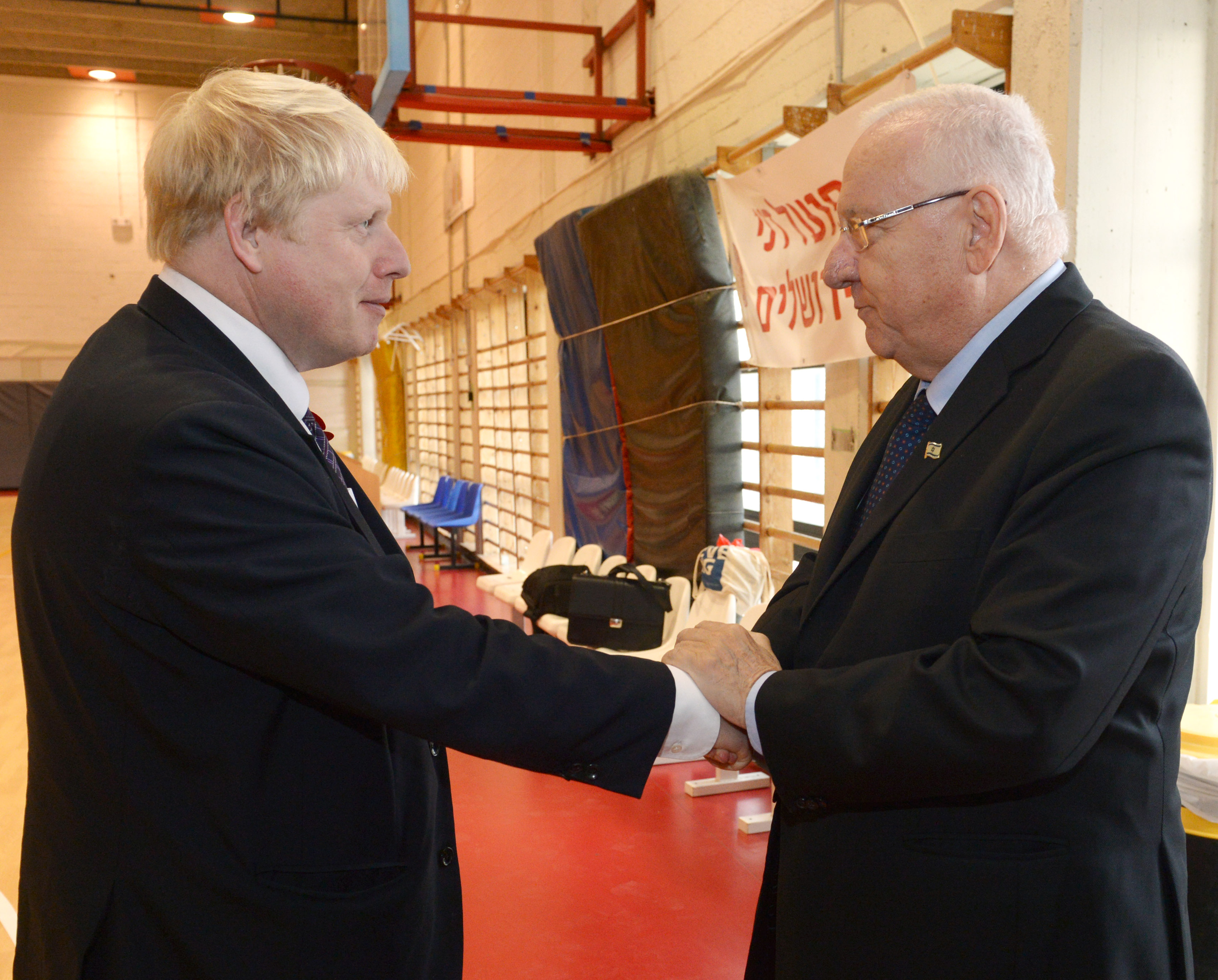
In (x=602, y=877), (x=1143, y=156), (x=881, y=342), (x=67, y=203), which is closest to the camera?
(x=881, y=342)

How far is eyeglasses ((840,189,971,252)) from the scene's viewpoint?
140 centimetres

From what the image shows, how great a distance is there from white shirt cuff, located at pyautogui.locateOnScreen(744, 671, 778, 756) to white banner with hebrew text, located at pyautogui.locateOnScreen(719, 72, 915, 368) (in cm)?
204

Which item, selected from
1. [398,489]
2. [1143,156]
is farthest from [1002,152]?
[398,489]

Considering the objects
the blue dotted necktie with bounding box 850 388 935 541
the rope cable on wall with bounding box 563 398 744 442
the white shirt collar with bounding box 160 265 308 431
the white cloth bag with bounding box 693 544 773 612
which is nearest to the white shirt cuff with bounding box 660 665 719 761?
the blue dotted necktie with bounding box 850 388 935 541

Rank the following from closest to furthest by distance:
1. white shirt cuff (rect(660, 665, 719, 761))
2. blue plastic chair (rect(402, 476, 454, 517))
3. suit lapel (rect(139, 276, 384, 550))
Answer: suit lapel (rect(139, 276, 384, 550)), white shirt cuff (rect(660, 665, 719, 761)), blue plastic chair (rect(402, 476, 454, 517))

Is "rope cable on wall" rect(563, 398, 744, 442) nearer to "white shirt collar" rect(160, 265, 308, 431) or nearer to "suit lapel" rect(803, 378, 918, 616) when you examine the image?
"suit lapel" rect(803, 378, 918, 616)

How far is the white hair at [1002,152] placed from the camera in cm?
136

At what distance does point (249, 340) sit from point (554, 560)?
513cm

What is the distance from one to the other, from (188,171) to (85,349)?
274 mm

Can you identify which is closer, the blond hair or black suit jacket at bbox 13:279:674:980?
black suit jacket at bbox 13:279:674:980

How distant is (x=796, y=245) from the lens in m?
3.90

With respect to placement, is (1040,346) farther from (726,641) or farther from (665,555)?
(665,555)

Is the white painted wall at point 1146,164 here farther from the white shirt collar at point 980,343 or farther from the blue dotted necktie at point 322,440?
the blue dotted necktie at point 322,440

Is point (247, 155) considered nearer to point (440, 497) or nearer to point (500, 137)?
point (500, 137)
